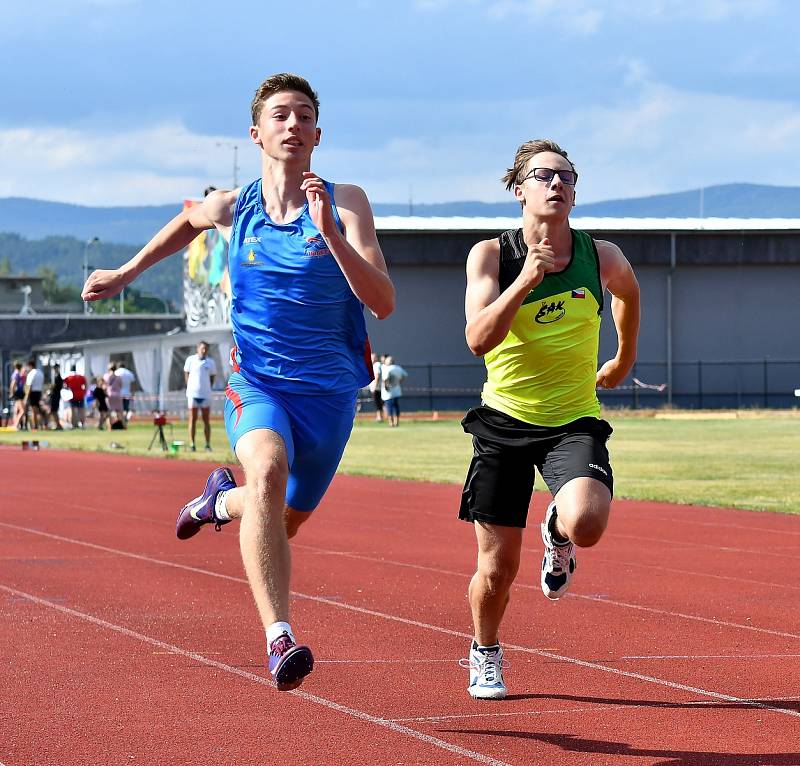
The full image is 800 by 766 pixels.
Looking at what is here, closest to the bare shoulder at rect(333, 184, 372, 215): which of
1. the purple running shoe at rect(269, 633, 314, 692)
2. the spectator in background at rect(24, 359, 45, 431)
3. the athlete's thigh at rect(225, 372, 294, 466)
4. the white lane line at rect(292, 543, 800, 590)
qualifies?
the athlete's thigh at rect(225, 372, 294, 466)

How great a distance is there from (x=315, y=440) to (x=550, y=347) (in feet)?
3.21

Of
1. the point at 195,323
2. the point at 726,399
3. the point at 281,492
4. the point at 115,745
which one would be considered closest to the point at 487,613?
the point at 281,492

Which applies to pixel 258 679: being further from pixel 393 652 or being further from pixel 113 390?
pixel 113 390

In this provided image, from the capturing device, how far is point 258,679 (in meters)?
6.39

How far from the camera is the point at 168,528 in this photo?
13.5m

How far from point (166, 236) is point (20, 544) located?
6405 mm

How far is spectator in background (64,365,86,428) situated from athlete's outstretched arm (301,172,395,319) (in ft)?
114

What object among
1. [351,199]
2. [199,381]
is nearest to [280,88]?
[351,199]

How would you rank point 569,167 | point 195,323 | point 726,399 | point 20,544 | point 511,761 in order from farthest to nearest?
point 195,323 < point 726,399 < point 20,544 < point 569,167 < point 511,761

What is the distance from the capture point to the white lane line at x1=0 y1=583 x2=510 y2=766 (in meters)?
5.16

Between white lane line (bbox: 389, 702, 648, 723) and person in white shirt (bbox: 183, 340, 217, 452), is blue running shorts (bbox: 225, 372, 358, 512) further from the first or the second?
person in white shirt (bbox: 183, 340, 217, 452)

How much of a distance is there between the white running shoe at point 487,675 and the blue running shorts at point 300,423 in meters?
0.91

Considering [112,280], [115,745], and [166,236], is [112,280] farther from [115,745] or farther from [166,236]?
[115,745]

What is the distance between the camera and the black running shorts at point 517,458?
593cm
